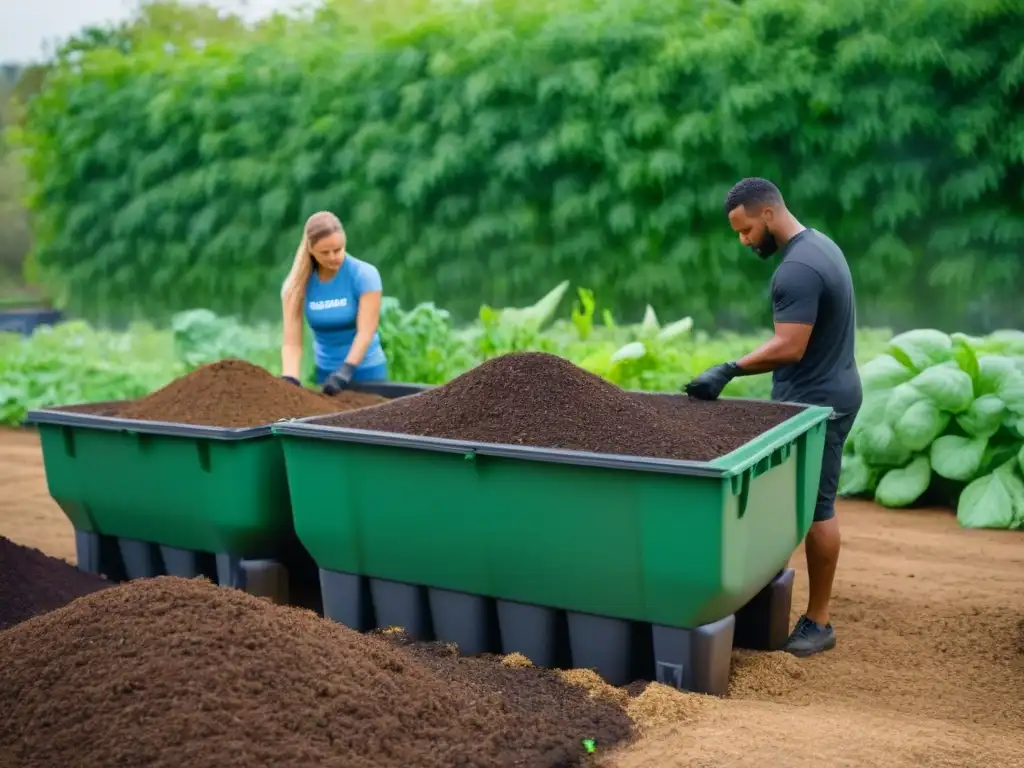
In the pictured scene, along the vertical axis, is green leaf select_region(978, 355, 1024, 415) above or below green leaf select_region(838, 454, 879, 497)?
above

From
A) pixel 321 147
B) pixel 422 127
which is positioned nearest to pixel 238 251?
pixel 321 147

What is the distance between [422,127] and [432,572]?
8.32m

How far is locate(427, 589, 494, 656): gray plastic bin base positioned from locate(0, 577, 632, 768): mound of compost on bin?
0.43 metres

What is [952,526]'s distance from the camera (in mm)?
5715

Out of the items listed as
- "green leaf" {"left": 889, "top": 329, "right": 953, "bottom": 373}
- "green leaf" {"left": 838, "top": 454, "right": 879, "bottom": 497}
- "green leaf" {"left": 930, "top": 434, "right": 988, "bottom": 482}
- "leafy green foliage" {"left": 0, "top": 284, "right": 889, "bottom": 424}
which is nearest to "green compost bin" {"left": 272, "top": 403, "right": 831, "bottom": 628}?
"green leaf" {"left": 930, "top": 434, "right": 988, "bottom": 482}

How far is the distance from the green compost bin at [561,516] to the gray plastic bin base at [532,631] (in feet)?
0.21

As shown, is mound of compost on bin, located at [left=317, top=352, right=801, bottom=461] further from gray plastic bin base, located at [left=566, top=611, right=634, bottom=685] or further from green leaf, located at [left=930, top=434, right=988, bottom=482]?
green leaf, located at [left=930, top=434, right=988, bottom=482]

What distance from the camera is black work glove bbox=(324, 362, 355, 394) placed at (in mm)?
4777

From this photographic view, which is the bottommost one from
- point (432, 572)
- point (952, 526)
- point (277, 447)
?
point (952, 526)

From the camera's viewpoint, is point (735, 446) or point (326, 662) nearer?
point (326, 662)

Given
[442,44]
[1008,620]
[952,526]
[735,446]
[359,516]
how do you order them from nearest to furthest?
[735,446], [359,516], [1008,620], [952,526], [442,44]

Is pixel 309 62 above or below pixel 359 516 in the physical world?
above

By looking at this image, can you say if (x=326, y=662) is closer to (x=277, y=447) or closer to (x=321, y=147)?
(x=277, y=447)

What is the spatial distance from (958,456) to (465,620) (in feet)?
11.3
